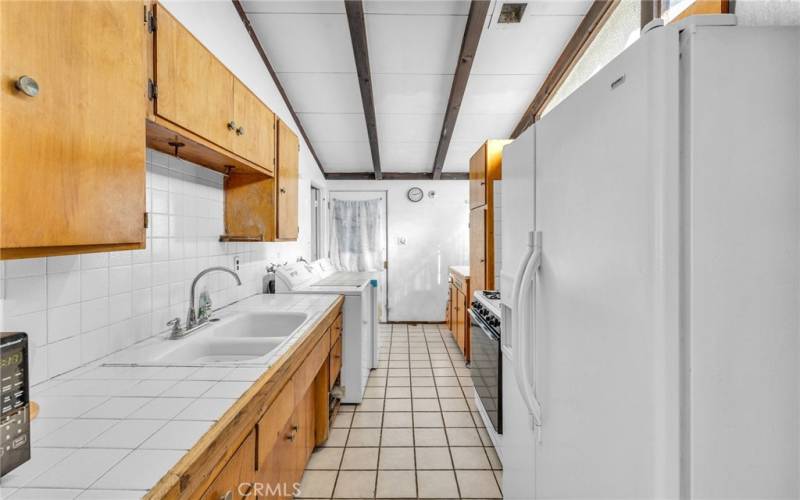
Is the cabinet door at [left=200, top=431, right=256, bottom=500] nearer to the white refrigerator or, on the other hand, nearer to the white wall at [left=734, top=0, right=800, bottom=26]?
the white refrigerator

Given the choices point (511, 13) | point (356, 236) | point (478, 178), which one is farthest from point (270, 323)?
point (356, 236)

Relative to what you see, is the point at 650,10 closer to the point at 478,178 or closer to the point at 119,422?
the point at 478,178

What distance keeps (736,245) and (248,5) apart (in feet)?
9.11

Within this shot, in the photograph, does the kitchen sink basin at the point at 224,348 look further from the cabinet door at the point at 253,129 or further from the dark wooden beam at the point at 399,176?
the dark wooden beam at the point at 399,176

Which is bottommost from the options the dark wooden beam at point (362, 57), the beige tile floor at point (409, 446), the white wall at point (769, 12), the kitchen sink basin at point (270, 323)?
the beige tile floor at point (409, 446)

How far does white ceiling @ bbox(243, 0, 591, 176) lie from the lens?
2.32m

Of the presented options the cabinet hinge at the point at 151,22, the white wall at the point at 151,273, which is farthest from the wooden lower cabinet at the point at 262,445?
the cabinet hinge at the point at 151,22

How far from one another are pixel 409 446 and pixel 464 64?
275 centimetres

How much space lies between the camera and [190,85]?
1235 mm

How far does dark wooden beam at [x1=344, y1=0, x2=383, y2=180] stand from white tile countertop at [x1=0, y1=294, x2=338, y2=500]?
215 centimetres

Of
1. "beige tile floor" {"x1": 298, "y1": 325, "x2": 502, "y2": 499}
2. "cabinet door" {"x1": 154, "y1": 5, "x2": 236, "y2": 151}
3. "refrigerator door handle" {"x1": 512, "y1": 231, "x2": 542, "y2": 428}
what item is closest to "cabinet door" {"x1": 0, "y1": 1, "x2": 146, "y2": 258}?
"cabinet door" {"x1": 154, "y1": 5, "x2": 236, "y2": 151}

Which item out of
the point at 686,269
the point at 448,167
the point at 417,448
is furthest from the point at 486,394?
the point at 448,167

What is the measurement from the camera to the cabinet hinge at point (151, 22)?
Result: 1046 mm

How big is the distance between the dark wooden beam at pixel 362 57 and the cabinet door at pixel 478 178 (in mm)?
1116
